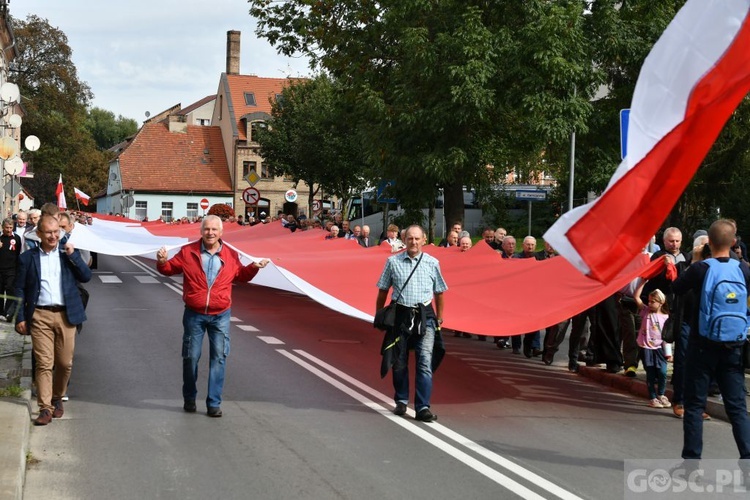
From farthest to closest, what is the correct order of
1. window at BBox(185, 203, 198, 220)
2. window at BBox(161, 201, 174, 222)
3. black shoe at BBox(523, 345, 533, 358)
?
window at BBox(185, 203, 198, 220), window at BBox(161, 201, 174, 222), black shoe at BBox(523, 345, 533, 358)

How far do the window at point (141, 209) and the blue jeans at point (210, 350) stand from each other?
2805 inches

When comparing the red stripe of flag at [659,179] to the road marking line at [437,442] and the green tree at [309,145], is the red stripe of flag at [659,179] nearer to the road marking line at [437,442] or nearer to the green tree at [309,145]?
the road marking line at [437,442]

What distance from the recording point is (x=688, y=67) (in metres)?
5.95

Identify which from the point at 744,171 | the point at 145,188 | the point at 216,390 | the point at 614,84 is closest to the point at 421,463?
the point at 216,390

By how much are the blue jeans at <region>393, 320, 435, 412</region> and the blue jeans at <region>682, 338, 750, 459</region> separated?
2.73 m

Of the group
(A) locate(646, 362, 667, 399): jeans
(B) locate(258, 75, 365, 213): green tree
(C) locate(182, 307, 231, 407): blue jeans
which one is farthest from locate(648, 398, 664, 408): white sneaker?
(B) locate(258, 75, 365, 213): green tree

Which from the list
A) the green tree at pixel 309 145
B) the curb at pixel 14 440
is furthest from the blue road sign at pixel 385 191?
Answer: the curb at pixel 14 440

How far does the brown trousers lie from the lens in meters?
8.96

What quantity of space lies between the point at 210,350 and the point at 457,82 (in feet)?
43.1

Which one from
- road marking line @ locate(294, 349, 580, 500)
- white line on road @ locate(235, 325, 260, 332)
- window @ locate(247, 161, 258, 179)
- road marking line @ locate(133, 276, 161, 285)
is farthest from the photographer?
window @ locate(247, 161, 258, 179)

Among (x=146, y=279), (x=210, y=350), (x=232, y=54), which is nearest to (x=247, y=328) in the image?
(x=210, y=350)

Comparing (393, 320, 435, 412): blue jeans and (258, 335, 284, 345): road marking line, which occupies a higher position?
(393, 320, 435, 412): blue jeans

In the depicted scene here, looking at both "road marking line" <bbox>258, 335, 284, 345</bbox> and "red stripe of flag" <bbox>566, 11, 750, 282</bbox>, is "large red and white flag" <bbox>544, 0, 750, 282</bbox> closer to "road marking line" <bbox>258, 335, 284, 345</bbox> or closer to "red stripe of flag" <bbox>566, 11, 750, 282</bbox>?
"red stripe of flag" <bbox>566, 11, 750, 282</bbox>

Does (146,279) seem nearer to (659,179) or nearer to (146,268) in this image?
(146,268)
